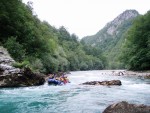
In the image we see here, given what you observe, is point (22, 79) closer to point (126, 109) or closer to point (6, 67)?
point (6, 67)

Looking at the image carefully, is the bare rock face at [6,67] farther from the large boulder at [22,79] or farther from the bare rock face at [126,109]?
the bare rock face at [126,109]

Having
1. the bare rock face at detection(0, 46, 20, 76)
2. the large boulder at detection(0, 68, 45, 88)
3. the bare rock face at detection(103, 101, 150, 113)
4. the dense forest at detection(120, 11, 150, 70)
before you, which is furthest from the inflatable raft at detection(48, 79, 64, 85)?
the dense forest at detection(120, 11, 150, 70)

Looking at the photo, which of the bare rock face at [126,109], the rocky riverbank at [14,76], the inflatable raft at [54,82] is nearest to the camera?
the bare rock face at [126,109]

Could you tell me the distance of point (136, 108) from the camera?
16.2 meters

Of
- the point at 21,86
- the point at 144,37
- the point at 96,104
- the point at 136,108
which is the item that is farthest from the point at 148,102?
the point at 144,37

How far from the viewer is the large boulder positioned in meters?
35.4

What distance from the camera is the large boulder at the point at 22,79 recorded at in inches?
1393

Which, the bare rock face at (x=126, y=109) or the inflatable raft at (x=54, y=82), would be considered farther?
the inflatable raft at (x=54, y=82)

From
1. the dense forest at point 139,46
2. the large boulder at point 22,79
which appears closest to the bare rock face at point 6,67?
the large boulder at point 22,79

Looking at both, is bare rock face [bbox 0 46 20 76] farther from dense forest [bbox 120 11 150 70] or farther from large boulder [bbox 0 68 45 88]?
dense forest [bbox 120 11 150 70]

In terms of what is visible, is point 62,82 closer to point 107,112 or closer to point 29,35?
point 29,35

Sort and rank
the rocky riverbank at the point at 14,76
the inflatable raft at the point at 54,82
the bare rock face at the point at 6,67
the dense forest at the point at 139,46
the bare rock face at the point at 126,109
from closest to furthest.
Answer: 1. the bare rock face at the point at 126,109
2. the rocky riverbank at the point at 14,76
3. the bare rock face at the point at 6,67
4. the inflatable raft at the point at 54,82
5. the dense forest at the point at 139,46

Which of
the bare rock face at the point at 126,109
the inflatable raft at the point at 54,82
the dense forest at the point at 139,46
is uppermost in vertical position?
the dense forest at the point at 139,46

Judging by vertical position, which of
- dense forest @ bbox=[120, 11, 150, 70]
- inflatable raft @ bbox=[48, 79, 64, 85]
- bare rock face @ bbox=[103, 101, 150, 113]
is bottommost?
bare rock face @ bbox=[103, 101, 150, 113]
